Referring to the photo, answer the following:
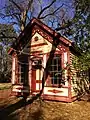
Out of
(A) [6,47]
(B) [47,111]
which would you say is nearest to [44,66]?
(B) [47,111]

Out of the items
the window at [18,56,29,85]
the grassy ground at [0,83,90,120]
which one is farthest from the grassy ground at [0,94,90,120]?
the window at [18,56,29,85]

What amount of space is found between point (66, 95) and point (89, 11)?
619 centimetres

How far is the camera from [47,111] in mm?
12820

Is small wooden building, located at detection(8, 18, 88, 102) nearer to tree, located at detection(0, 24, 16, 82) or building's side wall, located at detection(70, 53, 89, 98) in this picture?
building's side wall, located at detection(70, 53, 89, 98)

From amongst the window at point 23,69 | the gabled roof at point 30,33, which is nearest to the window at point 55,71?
the gabled roof at point 30,33

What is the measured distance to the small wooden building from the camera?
15.6 m

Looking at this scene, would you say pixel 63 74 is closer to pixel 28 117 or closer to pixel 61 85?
pixel 61 85

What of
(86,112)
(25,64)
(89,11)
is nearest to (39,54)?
(25,64)

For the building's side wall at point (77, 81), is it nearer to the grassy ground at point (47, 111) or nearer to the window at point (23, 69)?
the grassy ground at point (47, 111)

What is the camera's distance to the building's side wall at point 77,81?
51.6ft

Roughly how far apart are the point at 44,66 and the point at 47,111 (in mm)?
4504

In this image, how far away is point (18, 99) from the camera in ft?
55.6

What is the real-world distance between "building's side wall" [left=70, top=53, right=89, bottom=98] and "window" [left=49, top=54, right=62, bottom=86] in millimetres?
890

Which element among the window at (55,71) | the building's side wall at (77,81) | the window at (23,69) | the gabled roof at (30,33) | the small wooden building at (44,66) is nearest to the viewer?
the small wooden building at (44,66)
